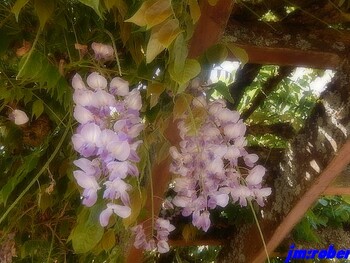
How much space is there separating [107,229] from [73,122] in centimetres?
21

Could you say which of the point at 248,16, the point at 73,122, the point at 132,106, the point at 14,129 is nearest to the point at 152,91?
the point at 132,106

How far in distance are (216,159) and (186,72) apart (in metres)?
0.17

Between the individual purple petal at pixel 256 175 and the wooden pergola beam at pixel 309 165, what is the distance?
1.25ft

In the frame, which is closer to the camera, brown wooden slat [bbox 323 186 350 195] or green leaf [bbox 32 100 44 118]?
green leaf [bbox 32 100 44 118]

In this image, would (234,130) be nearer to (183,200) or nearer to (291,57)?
(183,200)

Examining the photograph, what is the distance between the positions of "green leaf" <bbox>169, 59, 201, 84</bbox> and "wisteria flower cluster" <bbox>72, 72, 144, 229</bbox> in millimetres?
83

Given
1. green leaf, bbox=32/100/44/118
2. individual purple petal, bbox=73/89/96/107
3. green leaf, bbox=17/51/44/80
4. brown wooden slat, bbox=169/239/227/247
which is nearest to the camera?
individual purple petal, bbox=73/89/96/107

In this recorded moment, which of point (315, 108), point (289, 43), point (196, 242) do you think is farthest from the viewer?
point (196, 242)

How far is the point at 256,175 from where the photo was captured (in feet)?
2.73

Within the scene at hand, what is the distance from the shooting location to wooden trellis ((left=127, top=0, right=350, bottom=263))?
1091mm

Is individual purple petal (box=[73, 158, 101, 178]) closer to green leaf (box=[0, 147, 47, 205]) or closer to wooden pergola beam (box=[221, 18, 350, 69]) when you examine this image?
green leaf (box=[0, 147, 47, 205])

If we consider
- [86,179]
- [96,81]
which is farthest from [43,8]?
[86,179]

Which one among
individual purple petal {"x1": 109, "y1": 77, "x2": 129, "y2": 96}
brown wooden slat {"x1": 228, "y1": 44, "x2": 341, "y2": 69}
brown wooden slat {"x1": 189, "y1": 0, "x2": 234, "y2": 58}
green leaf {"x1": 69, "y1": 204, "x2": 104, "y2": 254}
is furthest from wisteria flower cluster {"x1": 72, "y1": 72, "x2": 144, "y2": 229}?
brown wooden slat {"x1": 228, "y1": 44, "x2": 341, "y2": 69}

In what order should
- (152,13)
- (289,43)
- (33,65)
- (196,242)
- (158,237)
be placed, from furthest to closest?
1. (196,242)
2. (289,43)
3. (158,237)
4. (33,65)
5. (152,13)
